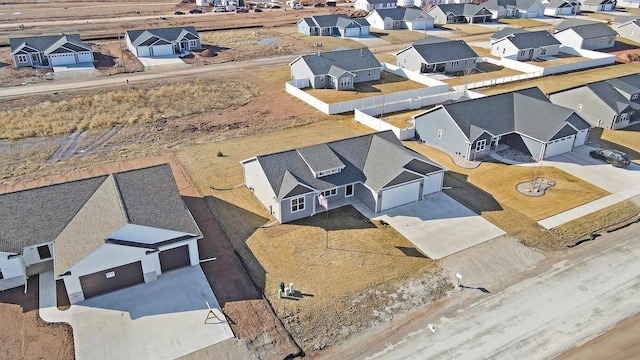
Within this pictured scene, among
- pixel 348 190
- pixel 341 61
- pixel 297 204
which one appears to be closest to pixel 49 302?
pixel 297 204

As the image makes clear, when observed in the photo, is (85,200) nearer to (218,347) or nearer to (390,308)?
(218,347)

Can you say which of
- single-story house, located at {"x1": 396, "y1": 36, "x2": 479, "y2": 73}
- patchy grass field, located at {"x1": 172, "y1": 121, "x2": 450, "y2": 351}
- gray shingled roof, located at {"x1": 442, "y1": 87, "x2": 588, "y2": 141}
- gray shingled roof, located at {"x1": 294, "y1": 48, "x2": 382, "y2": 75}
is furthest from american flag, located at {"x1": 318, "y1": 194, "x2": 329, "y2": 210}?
single-story house, located at {"x1": 396, "y1": 36, "x2": 479, "y2": 73}

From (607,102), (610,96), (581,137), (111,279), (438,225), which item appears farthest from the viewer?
(610,96)

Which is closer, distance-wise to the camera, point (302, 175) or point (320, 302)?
point (320, 302)

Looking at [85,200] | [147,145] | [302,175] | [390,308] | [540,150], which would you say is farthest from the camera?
[147,145]

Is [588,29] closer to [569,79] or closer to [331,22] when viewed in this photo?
[569,79]

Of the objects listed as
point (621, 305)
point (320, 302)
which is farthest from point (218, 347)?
point (621, 305)

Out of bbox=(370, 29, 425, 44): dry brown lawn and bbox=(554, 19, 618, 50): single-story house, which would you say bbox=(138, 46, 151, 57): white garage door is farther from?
bbox=(554, 19, 618, 50): single-story house
